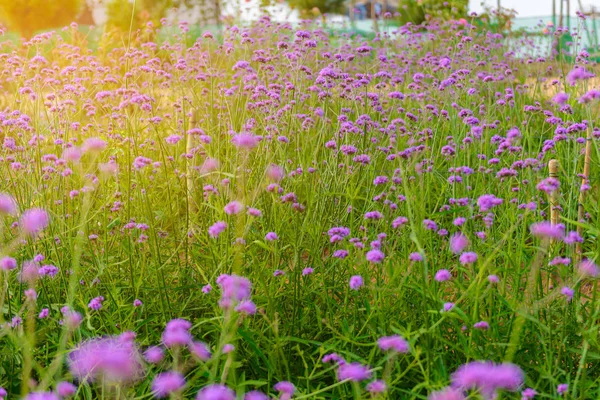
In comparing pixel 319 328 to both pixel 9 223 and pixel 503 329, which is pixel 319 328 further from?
pixel 9 223

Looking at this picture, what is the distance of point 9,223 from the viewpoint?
9.77ft

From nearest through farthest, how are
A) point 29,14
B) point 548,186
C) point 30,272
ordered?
point 548,186 < point 30,272 < point 29,14

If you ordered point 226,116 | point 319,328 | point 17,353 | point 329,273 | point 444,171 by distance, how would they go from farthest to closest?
point 226,116
point 444,171
point 329,273
point 319,328
point 17,353

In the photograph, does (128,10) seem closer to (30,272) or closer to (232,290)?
(30,272)

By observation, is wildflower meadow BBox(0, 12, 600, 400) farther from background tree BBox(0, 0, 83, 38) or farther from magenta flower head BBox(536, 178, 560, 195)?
background tree BBox(0, 0, 83, 38)

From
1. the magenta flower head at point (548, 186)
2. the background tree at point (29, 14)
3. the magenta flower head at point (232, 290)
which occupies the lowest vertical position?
the magenta flower head at point (232, 290)

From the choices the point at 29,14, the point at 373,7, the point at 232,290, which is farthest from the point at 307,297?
the point at 29,14

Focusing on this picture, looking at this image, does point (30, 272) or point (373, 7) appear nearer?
point (30, 272)

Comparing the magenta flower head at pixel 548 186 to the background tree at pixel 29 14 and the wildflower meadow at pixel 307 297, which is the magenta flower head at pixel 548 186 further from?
the background tree at pixel 29 14

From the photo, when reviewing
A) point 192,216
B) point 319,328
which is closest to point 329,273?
point 319,328

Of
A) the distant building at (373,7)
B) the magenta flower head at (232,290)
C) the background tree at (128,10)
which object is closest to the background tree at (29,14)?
the background tree at (128,10)

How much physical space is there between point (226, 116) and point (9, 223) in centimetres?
136

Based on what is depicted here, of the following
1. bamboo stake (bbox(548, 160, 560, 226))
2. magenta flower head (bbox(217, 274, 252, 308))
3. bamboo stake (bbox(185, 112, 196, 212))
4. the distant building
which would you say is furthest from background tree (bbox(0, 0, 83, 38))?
magenta flower head (bbox(217, 274, 252, 308))

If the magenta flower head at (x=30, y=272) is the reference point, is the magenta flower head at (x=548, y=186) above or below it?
above
